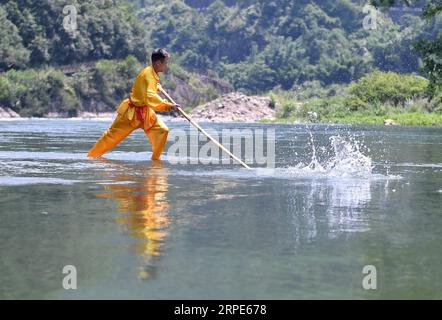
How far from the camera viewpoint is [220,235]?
9.25 metres

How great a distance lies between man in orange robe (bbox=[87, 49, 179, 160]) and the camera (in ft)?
62.5

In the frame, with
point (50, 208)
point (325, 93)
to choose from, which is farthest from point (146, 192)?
point (325, 93)

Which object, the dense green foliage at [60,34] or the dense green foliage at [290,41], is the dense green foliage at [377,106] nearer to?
the dense green foliage at [60,34]

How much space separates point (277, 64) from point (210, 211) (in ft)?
510

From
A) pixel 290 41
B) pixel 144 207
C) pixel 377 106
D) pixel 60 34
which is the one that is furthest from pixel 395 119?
pixel 290 41

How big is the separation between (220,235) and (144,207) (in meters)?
2.23

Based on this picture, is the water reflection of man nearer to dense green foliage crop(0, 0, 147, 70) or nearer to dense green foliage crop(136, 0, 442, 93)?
dense green foliage crop(0, 0, 147, 70)

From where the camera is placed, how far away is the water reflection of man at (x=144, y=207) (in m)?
8.54

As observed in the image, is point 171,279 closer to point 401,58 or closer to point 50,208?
point 50,208

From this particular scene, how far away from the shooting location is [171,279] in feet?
23.6

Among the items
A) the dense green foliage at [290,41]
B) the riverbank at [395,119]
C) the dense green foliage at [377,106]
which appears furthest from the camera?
the dense green foliage at [290,41]

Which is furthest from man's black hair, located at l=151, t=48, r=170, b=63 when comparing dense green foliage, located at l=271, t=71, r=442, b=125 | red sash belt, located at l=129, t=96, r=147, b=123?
dense green foliage, located at l=271, t=71, r=442, b=125

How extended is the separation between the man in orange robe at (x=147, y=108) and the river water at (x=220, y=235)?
274 centimetres

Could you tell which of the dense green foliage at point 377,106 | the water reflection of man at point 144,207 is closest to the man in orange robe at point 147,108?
the water reflection of man at point 144,207
